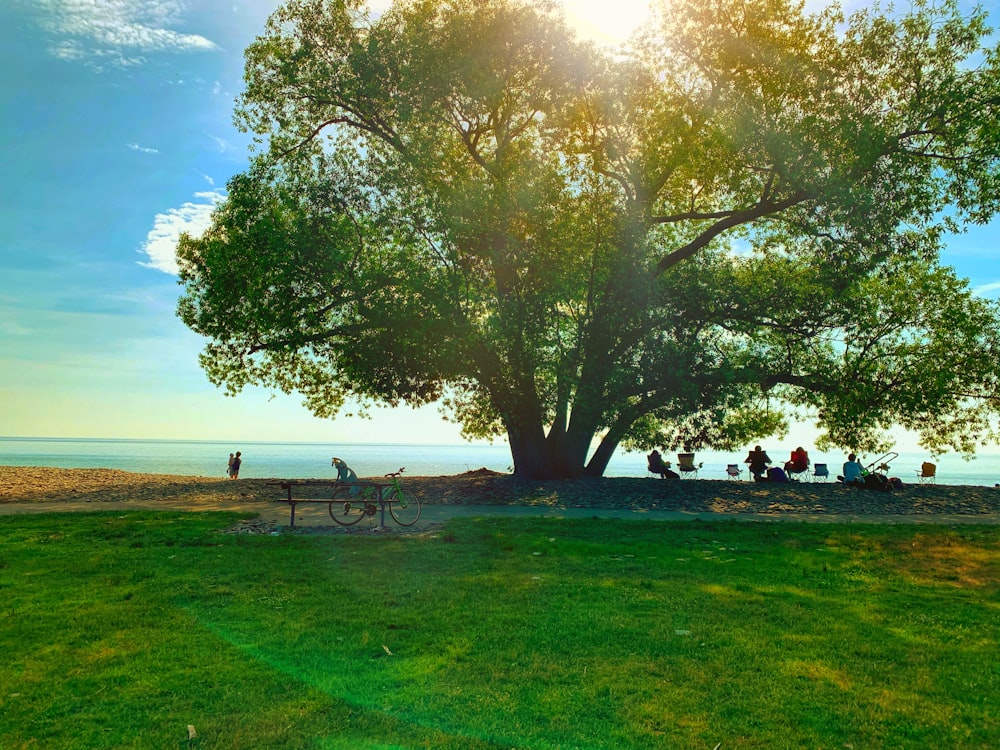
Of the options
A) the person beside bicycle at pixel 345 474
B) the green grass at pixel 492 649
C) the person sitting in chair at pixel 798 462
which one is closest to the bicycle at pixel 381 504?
the person beside bicycle at pixel 345 474

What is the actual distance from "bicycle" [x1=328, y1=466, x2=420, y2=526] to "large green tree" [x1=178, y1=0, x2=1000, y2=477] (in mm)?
6333

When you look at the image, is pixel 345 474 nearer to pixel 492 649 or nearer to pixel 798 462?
pixel 492 649

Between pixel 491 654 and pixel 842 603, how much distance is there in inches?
159

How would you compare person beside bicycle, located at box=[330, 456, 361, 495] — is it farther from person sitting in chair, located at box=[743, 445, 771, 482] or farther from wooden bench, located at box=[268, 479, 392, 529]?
person sitting in chair, located at box=[743, 445, 771, 482]

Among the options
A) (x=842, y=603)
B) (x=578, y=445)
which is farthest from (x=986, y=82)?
(x=842, y=603)

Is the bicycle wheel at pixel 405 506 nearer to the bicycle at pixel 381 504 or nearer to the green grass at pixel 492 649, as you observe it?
the bicycle at pixel 381 504

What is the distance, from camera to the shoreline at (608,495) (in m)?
17.1

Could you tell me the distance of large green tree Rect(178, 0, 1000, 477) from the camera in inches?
715

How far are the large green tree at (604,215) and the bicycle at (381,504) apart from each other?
6333 mm

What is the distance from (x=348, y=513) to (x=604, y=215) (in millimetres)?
11478

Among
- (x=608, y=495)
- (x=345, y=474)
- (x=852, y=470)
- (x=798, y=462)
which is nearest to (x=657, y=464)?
(x=798, y=462)

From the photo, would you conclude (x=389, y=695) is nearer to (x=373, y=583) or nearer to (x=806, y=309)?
(x=373, y=583)

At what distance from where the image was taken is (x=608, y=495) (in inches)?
727

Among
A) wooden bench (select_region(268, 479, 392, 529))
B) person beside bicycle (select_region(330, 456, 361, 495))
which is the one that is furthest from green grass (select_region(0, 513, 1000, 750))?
person beside bicycle (select_region(330, 456, 361, 495))
